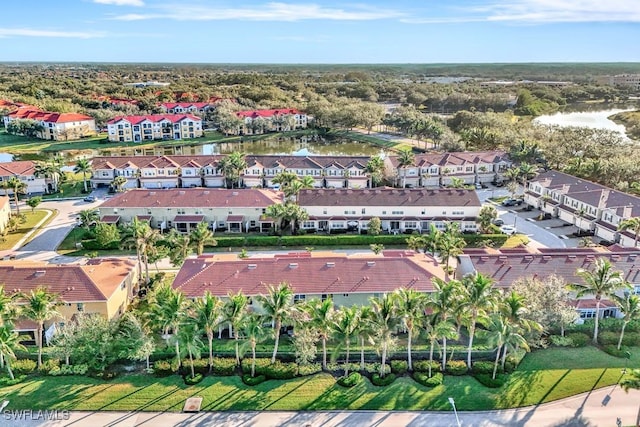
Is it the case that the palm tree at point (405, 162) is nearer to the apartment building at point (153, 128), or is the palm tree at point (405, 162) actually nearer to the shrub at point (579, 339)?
the shrub at point (579, 339)

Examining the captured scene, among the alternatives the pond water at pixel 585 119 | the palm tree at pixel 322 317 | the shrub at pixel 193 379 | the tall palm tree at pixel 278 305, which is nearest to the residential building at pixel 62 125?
the shrub at pixel 193 379

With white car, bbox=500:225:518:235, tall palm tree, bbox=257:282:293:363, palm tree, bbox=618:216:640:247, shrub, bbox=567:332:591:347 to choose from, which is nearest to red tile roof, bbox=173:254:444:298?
tall palm tree, bbox=257:282:293:363

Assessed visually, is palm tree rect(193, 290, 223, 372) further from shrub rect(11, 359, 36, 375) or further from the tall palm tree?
shrub rect(11, 359, 36, 375)

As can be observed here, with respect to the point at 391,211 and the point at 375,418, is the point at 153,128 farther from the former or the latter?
the point at 375,418

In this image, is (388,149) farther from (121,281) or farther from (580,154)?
(121,281)

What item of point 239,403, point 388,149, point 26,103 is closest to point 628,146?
point 388,149
